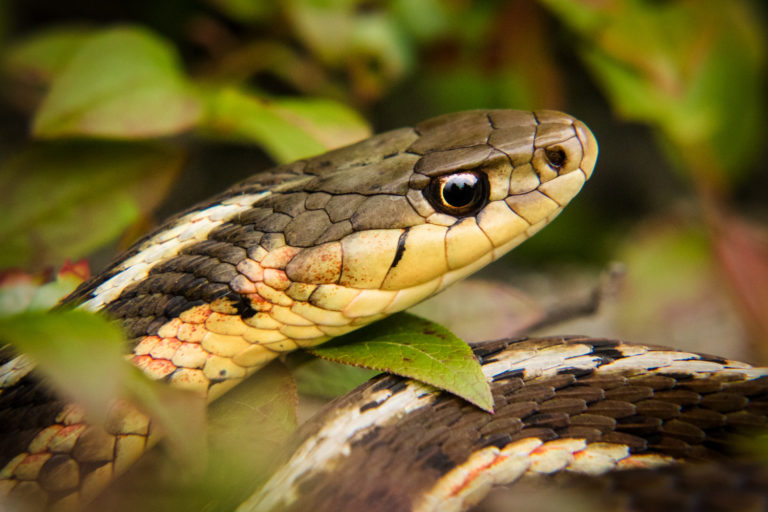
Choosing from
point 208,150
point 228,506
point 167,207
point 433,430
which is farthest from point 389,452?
point 208,150

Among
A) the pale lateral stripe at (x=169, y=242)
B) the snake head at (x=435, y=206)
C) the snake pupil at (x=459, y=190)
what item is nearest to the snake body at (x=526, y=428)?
the snake head at (x=435, y=206)

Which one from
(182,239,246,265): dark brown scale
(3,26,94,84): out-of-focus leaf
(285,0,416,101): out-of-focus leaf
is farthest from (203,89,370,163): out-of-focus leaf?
(3,26,94,84): out-of-focus leaf

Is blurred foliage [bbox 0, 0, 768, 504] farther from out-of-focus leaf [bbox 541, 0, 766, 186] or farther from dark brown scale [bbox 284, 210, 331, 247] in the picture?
dark brown scale [bbox 284, 210, 331, 247]

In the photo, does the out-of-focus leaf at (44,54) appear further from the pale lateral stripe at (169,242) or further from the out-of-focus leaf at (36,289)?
the pale lateral stripe at (169,242)

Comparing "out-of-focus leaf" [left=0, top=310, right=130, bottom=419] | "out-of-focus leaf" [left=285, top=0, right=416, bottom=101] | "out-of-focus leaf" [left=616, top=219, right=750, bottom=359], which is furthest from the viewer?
"out-of-focus leaf" [left=616, top=219, right=750, bottom=359]

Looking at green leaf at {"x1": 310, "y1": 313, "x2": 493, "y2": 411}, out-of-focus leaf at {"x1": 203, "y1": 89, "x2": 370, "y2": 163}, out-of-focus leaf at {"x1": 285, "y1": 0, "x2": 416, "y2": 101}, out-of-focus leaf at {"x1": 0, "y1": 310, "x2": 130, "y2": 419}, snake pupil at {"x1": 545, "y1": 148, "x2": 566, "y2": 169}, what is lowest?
green leaf at {"x1": 310, "y1": 313, "x2": 493, "y2": 411}

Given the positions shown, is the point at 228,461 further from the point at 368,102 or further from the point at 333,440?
the point at 368,102
